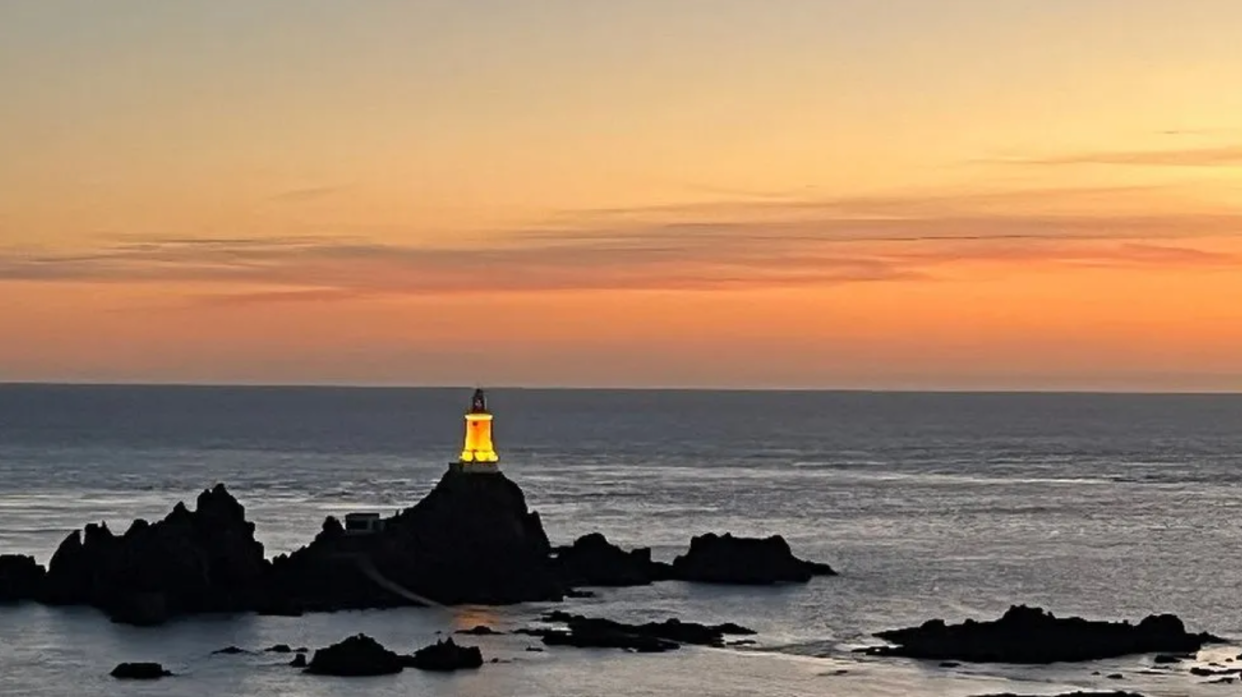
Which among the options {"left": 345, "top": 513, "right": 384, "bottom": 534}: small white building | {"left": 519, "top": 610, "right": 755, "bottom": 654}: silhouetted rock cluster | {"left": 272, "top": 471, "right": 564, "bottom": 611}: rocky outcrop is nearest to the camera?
{"left": 519, "top": 610, "right": 755, "bottom": 654}: silhouetted rock cluster

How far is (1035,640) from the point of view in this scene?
5912 centimetres

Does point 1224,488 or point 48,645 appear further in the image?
point 1224,488

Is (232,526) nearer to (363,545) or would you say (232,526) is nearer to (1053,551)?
(363,545)

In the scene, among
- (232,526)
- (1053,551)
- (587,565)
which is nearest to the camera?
(232,526)

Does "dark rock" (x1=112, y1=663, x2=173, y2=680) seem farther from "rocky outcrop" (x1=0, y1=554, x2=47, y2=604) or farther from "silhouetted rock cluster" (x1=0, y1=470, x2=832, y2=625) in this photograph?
"rocky outcrop" (x1=0, y1=554, x2=47, y2=604)

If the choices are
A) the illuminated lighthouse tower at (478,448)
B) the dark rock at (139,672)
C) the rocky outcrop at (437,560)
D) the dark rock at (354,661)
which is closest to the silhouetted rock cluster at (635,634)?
the dark rock at (354,661)

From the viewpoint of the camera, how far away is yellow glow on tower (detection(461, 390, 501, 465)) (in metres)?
75.7

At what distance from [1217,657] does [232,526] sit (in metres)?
31.4

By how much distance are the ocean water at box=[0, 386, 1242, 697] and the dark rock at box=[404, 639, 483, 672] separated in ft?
1.87

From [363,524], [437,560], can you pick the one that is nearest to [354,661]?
[437,560]

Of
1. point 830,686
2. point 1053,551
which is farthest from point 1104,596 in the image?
point 830,686

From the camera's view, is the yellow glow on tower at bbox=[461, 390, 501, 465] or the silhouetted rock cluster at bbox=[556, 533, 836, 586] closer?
the yellow glow on tower at bbox=[461, 390, 501, 465]

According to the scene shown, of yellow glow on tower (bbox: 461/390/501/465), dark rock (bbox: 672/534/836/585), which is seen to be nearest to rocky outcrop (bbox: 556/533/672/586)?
dark rock (bbox: 672/534/836/585)

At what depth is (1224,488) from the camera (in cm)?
14638
